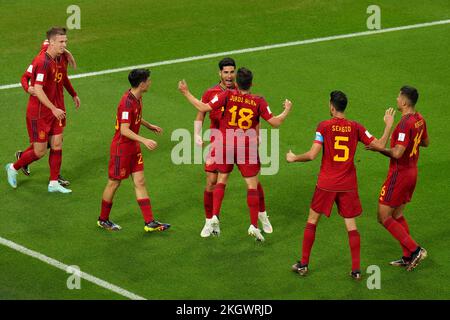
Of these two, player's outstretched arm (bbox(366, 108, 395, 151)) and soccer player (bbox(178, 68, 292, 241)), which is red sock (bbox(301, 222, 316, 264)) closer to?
soccer player (bbox(178, 68, 292, 241))

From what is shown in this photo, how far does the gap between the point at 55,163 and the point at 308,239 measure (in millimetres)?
4915

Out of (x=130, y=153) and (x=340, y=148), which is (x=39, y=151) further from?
(x=340, y=148)

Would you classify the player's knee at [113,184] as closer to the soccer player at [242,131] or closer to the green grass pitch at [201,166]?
the green grass pitch at [201,166]

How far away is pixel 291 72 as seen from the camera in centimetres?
2172

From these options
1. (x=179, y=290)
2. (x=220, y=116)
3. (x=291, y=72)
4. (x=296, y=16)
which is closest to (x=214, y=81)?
(x=291, y=72)

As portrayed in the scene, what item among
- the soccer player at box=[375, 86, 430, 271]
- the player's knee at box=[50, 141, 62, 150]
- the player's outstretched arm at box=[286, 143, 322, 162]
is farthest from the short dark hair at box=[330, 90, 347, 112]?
the player's knee at box=[50, 141, 62, 150]

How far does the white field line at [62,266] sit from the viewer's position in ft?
43.5

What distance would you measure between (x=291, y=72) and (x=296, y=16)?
12.8 ft

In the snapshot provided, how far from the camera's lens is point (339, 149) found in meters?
13.2

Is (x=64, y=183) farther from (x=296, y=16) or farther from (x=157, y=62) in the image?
(x=296, y=16)

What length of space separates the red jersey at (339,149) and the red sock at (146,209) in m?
2.87

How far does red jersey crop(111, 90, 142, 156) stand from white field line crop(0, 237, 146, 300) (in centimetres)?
186

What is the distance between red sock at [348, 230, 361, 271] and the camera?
528 inches

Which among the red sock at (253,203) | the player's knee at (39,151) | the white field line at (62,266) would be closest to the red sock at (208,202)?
the red sock at (253,203)
